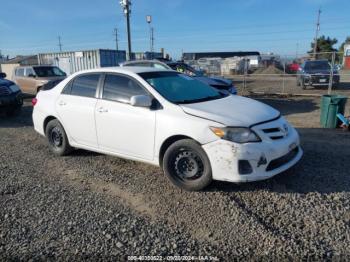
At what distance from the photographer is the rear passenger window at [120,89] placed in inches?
177

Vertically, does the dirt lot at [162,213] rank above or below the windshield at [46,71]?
below

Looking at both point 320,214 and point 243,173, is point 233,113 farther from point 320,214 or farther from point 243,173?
point 320,214

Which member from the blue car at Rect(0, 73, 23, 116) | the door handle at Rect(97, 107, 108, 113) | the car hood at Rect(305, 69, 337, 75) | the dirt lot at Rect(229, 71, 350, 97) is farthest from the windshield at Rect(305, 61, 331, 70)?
the door handle at Rect(97, 107, 108, 113)

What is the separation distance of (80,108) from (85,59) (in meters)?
19.6

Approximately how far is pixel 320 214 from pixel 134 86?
2.96m

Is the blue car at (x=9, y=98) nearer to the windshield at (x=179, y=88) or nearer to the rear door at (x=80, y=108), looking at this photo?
the rear door at (x=80, y=108)

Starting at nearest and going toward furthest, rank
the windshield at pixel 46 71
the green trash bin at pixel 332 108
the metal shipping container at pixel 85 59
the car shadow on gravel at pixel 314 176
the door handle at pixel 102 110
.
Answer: the car shadow on gravel at pixel 314 176, the door handle at pixel 102 110, the green trash bin at pixel 332 108, the windshield at pixel 46 71, the metal shipping container at pixel 85 59

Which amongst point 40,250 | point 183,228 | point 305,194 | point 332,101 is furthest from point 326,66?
point 40,250

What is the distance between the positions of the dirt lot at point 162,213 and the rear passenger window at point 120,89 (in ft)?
3.80

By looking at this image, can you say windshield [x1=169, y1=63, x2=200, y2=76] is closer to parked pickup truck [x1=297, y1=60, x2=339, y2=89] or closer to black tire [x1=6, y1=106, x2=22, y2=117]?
black tire [x1=6, y1=106, x2=22, y2=117]

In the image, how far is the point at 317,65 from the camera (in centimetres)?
1661

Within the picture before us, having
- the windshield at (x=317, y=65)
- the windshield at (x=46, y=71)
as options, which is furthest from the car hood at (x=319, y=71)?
the windshield at (x=46, y=71)

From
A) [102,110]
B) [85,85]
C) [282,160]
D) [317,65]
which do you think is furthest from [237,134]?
[317,65]

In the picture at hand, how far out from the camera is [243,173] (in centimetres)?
365
